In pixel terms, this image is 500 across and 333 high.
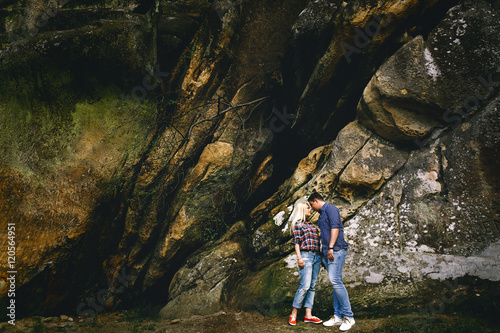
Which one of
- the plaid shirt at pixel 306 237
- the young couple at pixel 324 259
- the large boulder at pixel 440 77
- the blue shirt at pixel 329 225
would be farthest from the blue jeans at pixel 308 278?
the large boulder at pixel 440 77

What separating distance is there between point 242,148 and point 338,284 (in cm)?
414

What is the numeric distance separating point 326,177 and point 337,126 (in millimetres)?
1702

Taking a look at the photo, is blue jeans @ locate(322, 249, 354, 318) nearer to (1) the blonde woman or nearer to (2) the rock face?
(1) the blonde woman

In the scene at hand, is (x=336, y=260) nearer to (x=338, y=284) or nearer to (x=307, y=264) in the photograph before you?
(x=338, y=284)

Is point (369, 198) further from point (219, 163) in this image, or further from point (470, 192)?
point (219, 163)

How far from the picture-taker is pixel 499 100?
4387 mm

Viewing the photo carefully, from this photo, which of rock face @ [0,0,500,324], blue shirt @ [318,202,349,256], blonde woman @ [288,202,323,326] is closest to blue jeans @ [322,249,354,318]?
blue shirt @ [318,202,349,256]

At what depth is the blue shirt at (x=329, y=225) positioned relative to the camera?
3.96 meters

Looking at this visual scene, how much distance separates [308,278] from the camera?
403 centimetres

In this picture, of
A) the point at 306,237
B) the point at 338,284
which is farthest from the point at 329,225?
the point at 338,284

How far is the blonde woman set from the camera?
13.3ft

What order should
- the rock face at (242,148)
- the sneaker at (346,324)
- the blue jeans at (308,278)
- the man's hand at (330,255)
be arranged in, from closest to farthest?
1. the sneaker at (346,324)
2. the man's hand at (330,255)
3. the blue jeans at (308,278)
4. the rock face at (242,148)

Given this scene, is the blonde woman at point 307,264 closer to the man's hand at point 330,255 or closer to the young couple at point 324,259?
the young couple at point 324,259

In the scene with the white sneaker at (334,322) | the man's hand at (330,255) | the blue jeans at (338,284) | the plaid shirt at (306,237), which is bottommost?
the white sneaker at (334,322)
